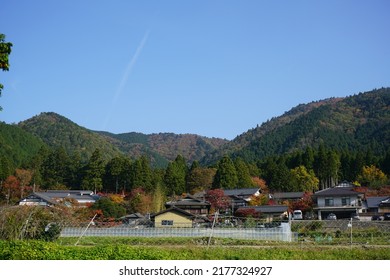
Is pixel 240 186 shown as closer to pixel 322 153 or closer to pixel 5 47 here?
pixel 322 153

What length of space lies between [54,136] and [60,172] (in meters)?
44.7

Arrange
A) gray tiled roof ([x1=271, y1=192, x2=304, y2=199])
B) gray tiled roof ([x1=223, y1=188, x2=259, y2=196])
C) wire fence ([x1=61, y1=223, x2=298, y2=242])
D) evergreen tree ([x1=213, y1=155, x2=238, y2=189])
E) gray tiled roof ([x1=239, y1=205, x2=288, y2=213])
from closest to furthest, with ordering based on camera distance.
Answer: wire fence ([x1=61, y1=223, x2=298, y2=242])
gray tiled roof ([x1=239, y1=205, x2=288, y2=213])
gray tiled roof ([x1=223, y1=188, x2=259, y2=196])
gray tiled roof ([x1=271, y1=192, x2=304, y2=199])
evergreen tree ([x1=213, y1=155, x2=238, y2=189])

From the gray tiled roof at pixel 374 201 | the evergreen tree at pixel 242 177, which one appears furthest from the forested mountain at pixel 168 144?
the gray tiled roof at pixel 374 201

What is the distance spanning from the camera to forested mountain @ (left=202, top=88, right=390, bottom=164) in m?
78.4

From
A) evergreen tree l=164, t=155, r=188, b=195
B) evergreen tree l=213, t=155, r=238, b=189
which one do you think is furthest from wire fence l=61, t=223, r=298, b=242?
evergreen tree l=164, t=155, r=188, b=195

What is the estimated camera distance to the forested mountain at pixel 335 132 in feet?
257

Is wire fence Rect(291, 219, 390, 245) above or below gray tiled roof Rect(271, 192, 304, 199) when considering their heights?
below

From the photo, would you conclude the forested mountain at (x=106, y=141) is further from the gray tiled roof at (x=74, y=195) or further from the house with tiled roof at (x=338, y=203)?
the house with tiled roof at (x=338, y=203)

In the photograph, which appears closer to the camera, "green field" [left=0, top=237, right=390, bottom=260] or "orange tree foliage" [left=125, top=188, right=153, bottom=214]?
"green field" [left=0, top=237, right=390, bottom=260]

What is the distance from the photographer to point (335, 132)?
88.7 meters

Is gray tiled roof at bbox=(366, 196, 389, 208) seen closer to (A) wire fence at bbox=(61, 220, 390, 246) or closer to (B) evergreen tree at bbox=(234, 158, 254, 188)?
(B) evergreen tree at bbox=(234, 158, 254, 188)

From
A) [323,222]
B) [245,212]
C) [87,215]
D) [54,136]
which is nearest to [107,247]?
[323,222]

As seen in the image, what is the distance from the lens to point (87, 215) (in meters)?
28.0

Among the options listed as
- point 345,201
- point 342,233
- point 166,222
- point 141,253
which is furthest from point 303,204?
point 141,253
